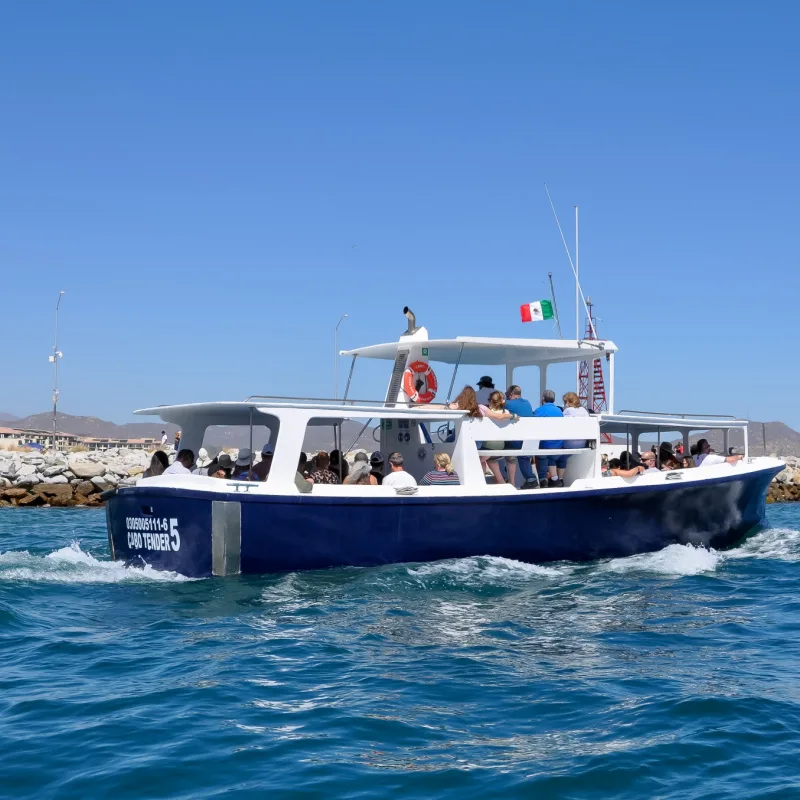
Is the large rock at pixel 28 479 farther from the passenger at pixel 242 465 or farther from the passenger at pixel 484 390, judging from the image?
the passenger at pixel 484 390

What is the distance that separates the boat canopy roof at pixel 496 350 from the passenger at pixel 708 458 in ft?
7.42

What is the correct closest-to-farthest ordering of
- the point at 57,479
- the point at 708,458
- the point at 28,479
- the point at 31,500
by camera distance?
1. the point at 708,458
2. the point at 31,500
3. the point at 28,479
4. the point at 57,479

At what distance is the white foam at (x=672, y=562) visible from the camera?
506 inches

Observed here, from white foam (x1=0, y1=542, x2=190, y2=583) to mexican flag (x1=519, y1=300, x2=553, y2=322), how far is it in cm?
709

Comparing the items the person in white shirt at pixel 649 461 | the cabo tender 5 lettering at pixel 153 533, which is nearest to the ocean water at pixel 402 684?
the cabo tender 5 lettering at pixel 153 533

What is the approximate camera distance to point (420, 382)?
1431 centimetres

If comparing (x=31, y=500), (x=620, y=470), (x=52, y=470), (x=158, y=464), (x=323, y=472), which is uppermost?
(x=158, y=464)

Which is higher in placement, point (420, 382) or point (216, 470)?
point (420, 382)

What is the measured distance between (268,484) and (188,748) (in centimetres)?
590

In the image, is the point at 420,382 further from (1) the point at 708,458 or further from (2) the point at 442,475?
(1) the point at 708,458

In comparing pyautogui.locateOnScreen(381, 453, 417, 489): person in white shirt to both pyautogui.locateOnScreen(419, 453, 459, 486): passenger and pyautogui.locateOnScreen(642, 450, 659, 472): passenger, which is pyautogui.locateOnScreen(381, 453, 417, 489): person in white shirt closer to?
pyautogui.locateOnScreen(419, 453, 459, 486): passenger

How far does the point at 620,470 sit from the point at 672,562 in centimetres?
155

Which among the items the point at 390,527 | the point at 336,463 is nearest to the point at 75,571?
the point at 336,463

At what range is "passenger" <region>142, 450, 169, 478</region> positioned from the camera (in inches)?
518
